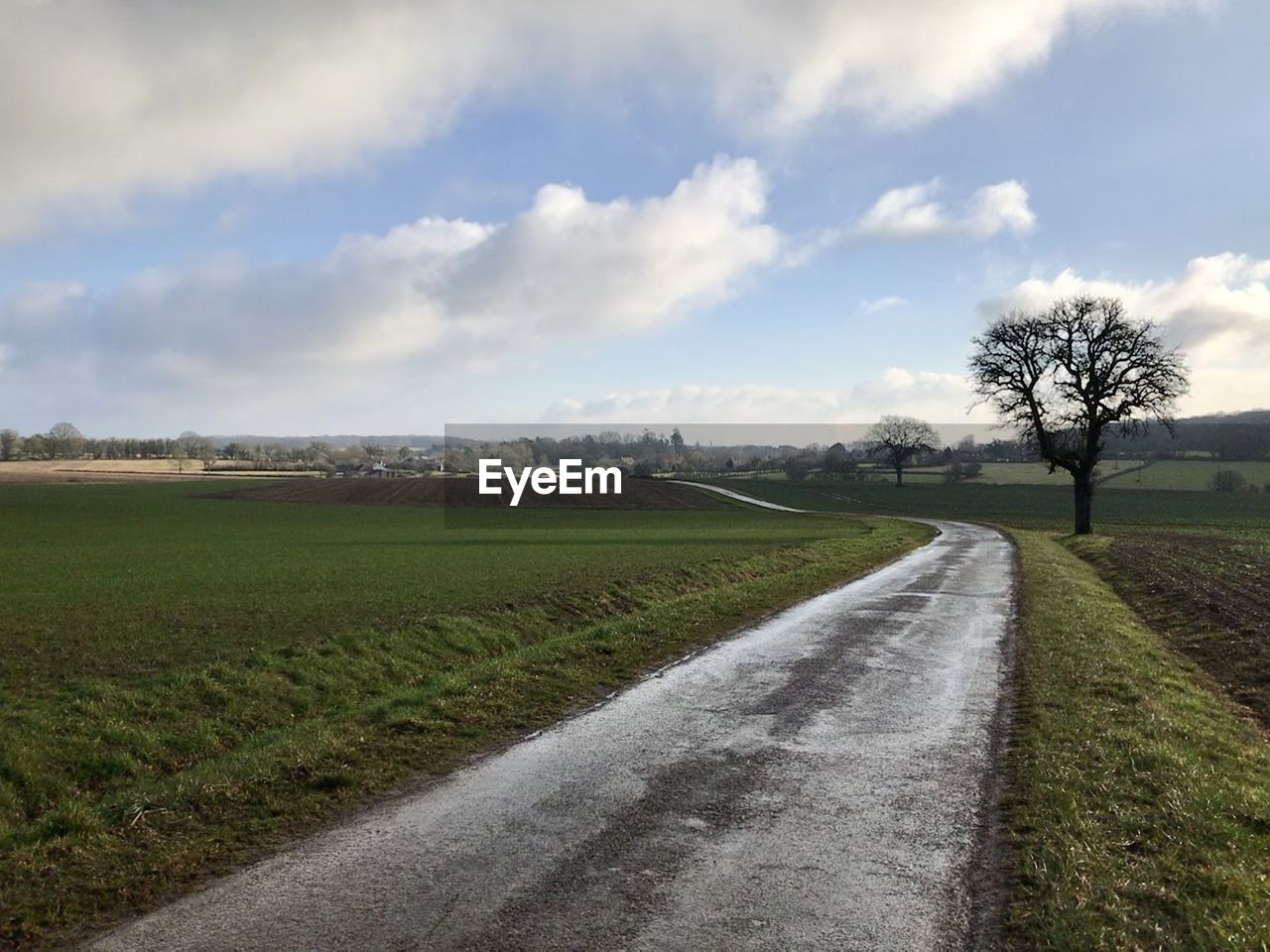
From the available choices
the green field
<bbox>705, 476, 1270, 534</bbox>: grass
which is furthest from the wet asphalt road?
the green field

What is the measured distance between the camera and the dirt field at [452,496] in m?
81.4

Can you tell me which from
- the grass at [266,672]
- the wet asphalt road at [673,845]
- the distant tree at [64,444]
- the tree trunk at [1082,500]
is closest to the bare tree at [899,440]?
the tree trunk at [1082,500]

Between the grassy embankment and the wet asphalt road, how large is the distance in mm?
495

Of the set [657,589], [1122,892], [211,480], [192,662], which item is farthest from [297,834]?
[211,480]

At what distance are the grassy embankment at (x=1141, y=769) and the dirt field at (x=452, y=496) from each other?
59423 millimetres

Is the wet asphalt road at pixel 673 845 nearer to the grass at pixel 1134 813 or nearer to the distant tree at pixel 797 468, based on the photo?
the grass at pixel 1134 813

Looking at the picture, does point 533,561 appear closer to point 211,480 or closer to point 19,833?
point 19,833

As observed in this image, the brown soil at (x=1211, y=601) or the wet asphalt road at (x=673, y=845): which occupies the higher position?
the wet asphalt road at (x=673, y=845)

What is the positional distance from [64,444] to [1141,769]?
687 ft

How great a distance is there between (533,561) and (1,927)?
24622 millimetres

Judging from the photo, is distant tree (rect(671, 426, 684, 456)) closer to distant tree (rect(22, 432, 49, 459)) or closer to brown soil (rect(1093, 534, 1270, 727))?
brown soil (rect(1093, 534, 1270, 727))

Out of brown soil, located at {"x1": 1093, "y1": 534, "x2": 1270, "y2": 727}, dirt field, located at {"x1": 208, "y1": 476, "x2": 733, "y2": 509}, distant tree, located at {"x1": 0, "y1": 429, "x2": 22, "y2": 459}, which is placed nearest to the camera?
brown soil, located at {"x1": 1093, "y1": 534, "x2": 1270, "y2": 727}

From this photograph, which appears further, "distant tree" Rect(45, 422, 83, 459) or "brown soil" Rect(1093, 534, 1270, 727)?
"distant tree" Rect(45, 422, 83, 459)

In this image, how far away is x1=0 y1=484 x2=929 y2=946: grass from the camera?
270 inches
